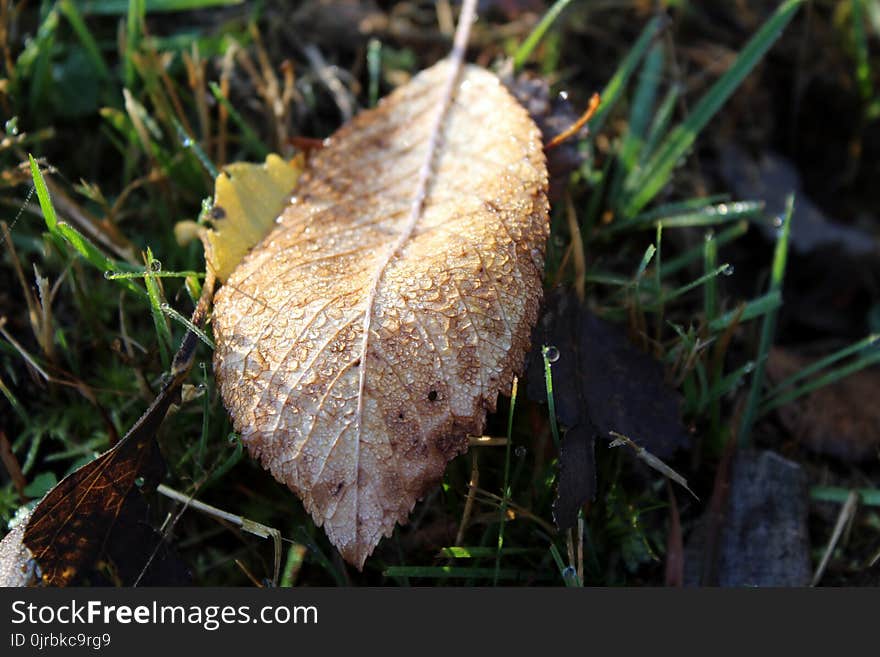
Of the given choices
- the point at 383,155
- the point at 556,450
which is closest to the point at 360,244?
the point at 383,155

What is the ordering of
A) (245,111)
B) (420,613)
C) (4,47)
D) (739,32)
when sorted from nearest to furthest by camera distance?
(420,613), (4,47), (245,111), (739,32)

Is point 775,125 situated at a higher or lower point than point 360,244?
lower

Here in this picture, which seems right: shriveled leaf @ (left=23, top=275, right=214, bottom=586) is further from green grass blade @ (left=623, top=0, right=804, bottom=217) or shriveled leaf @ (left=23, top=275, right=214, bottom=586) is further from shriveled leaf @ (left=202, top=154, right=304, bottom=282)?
green grass blade @ (left=623, top=0, right=804, bottom=217)

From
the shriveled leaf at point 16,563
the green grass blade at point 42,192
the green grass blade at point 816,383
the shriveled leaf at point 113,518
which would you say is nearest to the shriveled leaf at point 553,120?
the green grass blade at point 816,383

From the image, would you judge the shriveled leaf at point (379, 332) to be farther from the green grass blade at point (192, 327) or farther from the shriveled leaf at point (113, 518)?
the shriveled leaf at point (113, 518)

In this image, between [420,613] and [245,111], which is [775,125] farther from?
[420,613]

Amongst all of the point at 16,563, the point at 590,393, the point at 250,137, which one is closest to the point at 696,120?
the point at 590,393
